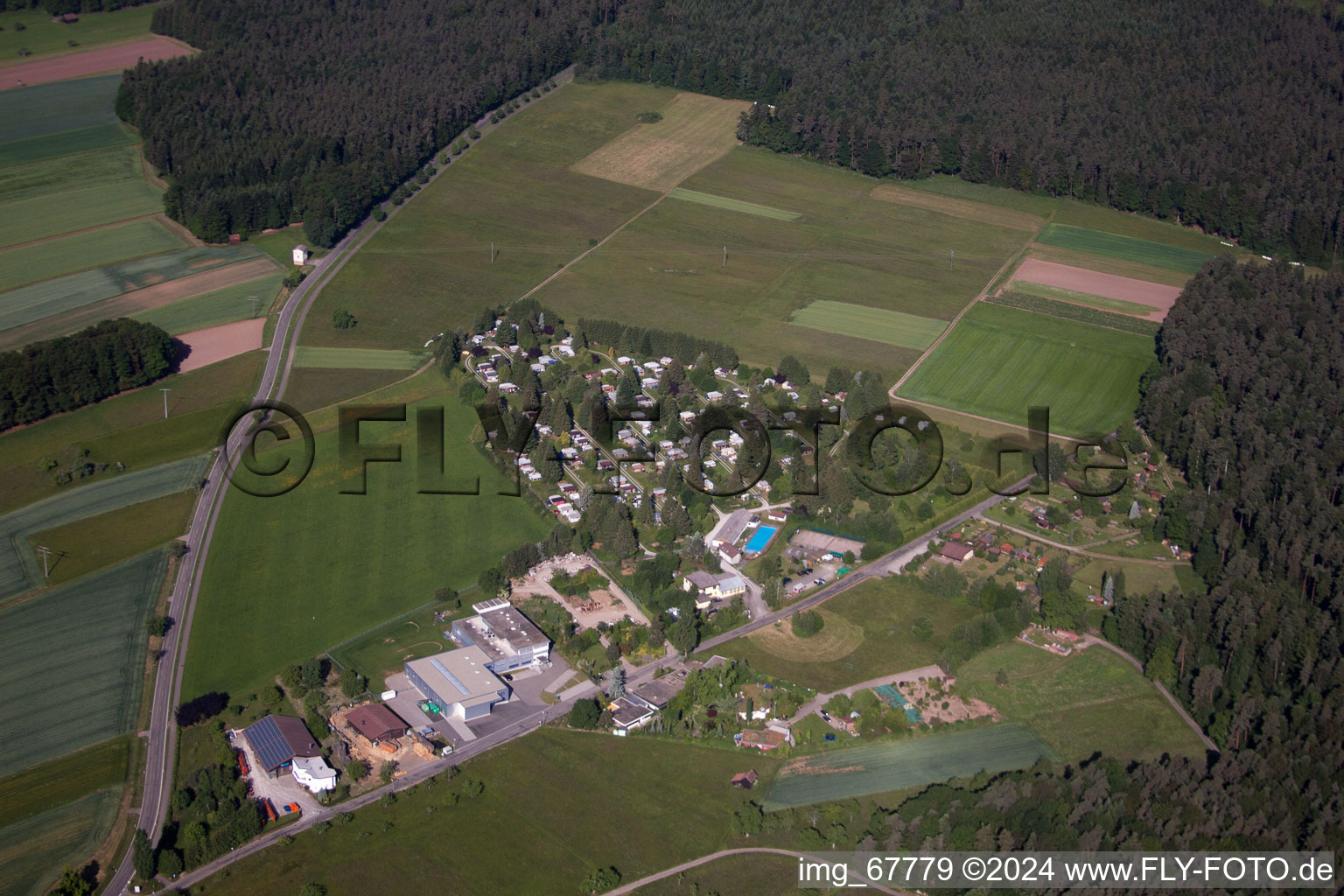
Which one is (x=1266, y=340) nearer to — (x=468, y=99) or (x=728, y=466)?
(x=728, y=466)

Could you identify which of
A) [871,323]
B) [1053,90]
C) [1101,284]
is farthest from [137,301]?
[1053,90]

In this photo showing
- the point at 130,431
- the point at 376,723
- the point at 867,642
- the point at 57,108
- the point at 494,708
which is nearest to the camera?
the point at 376,723

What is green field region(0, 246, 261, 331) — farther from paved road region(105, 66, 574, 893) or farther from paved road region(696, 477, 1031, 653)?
paved road region(696, 477, 1031, 653)

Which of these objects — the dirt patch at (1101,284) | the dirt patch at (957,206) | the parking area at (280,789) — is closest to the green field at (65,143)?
the dirt patch at (957,206)

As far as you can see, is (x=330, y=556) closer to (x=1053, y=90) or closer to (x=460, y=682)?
(x=460, y=682)

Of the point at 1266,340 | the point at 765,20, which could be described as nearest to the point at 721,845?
the point at 1266,340

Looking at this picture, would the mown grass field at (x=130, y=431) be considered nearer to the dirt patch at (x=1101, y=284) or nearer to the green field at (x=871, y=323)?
the green field at (x=871, y=323)

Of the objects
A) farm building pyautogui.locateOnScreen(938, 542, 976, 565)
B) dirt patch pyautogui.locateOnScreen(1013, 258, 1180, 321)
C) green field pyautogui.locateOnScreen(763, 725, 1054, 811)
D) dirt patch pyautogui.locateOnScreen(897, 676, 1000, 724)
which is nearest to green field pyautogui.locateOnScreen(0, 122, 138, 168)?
dirt patch pyautogui.locateOnScreen(1013, 258, 1180, 321)
